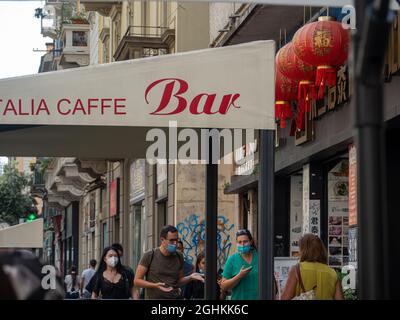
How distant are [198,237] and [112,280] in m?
13.3

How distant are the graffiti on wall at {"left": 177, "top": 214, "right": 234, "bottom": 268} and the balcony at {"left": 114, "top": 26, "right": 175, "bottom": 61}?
16.4 feet

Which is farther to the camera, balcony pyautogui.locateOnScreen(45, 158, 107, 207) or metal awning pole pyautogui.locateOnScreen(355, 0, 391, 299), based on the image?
balcony pyautogui.locateOnScreen(45, 158, 107, 207)

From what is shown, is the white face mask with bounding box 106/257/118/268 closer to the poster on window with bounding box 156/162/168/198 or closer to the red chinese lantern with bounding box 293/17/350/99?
the red chinese lantern with bounding box 293/17/350/99

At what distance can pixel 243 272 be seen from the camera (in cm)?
1030

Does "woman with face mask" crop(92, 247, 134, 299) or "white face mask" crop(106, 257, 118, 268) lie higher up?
"white face mask" crop(106, 257, 118, 268)

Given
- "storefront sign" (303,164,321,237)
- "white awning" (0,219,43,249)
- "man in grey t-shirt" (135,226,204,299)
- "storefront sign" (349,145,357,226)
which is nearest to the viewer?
"man in grey t-shirt" (135,226,204,299)

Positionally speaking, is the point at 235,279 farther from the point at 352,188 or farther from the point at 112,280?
the point at 352,188

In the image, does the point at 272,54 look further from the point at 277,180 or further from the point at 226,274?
the point at 277,180

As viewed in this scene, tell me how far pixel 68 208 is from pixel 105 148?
5447cm

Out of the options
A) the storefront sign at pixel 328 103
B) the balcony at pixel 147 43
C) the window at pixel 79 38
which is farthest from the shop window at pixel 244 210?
the window at pixel 79 38

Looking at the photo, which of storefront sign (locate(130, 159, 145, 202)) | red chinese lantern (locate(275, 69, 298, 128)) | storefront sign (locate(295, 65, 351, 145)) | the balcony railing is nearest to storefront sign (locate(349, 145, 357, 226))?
storefront sign (locate(295, 65, 351, 145))

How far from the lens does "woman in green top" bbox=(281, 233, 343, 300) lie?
8.54m
